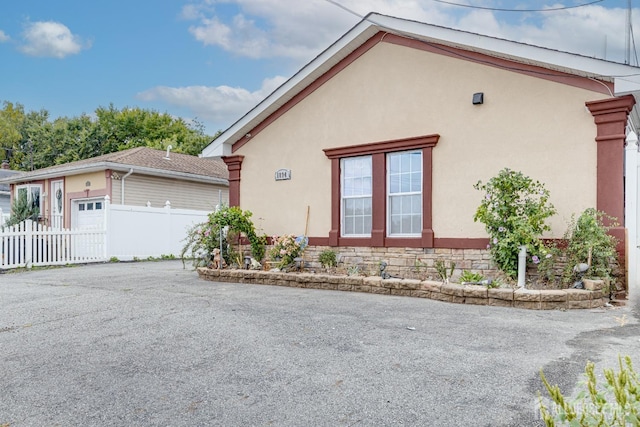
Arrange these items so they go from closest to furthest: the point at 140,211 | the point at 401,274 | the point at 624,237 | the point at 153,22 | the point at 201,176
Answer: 1. the point at 624,237
2. the point at 401,274
3. the point at 140,211
4. the point at 201,176
5. the point at 153,22

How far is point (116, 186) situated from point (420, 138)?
11490mm

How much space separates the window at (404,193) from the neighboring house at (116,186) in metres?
8.08

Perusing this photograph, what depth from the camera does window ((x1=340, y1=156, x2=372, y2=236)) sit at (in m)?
9.12

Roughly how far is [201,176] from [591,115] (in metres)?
14.0

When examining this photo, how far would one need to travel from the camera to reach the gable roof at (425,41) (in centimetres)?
663

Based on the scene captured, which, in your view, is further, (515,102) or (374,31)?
(374,31)

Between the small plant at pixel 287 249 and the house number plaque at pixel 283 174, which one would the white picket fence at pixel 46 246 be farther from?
the small plant at pixel 287 249

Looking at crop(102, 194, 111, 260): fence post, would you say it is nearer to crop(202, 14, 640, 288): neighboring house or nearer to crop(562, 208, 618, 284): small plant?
crop(202, 14, 640, 288): neighboring house

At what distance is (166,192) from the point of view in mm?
17469

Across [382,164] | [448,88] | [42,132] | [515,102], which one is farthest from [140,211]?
[42,132]

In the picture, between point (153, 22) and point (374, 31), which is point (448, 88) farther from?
point (153, 22)

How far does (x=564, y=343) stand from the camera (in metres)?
4.30

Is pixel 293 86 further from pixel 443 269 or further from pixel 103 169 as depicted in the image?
pixel 103 169

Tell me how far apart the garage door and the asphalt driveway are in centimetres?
989
